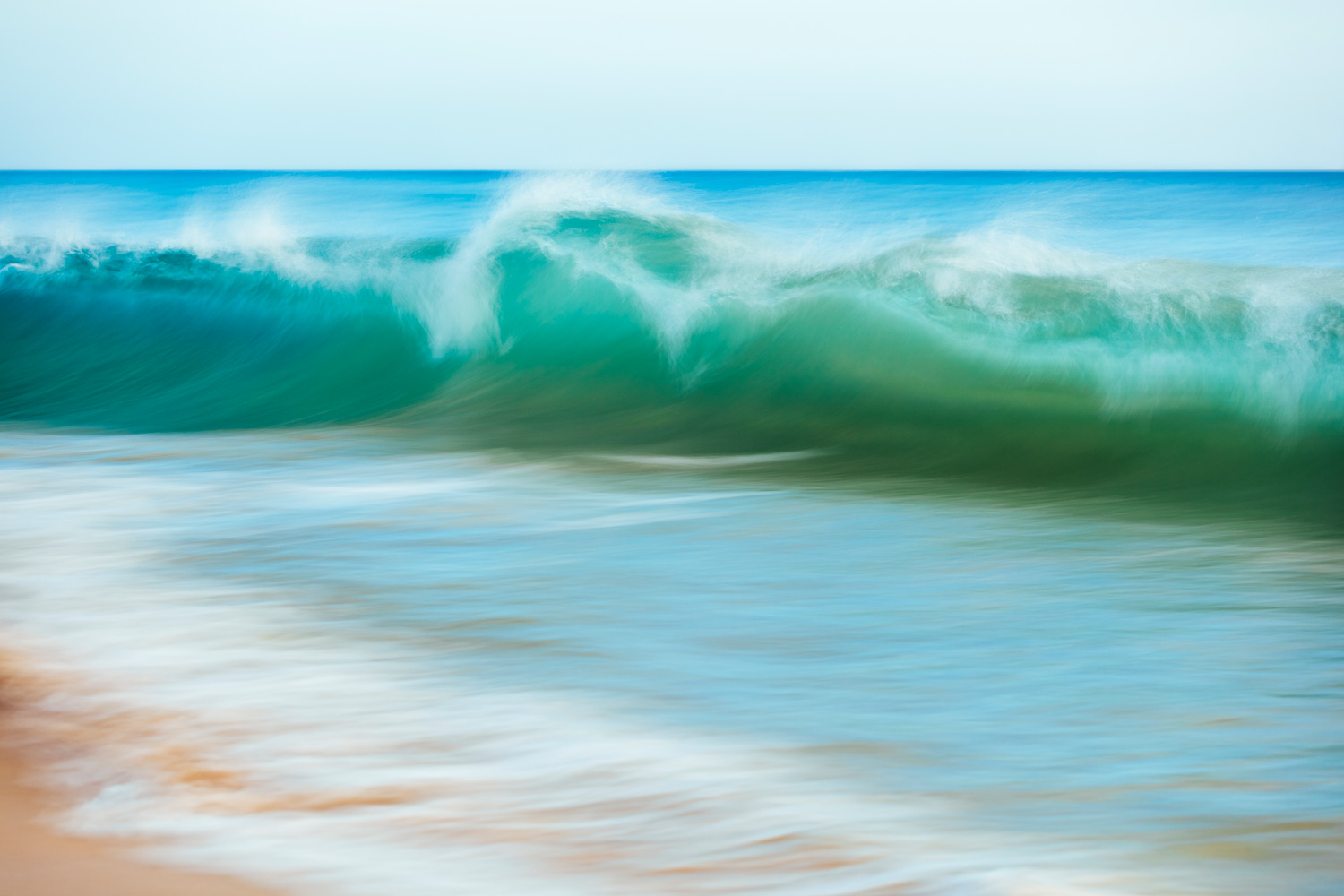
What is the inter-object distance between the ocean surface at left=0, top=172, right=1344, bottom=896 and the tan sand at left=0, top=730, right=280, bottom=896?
0.06 meters

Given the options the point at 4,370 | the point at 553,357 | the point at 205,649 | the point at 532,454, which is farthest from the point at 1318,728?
the point at 4,370

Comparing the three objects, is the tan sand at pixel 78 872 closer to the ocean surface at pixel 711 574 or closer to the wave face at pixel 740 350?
the ocean surface at pixel 711 574

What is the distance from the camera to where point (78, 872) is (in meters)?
1.63

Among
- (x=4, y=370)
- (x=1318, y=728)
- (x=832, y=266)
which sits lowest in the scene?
(x=1318, y=728)

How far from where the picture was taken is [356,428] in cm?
623

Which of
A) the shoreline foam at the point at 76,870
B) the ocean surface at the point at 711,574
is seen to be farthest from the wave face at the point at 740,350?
the shoreline foam at the point at 76,870

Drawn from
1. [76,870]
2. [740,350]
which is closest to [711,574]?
[76,870]

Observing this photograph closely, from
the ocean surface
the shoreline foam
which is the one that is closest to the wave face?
the ocean surface

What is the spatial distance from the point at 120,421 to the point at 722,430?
11.8 ft

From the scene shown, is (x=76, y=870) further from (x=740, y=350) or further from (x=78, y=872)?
(x=740, y=350)

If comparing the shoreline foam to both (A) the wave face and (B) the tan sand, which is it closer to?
(B) the tan sand

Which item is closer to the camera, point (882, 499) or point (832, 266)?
point (882, 499)

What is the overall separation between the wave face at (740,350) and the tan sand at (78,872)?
12.2 feet

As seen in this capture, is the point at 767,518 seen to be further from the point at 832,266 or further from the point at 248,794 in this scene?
the point at 832,266
